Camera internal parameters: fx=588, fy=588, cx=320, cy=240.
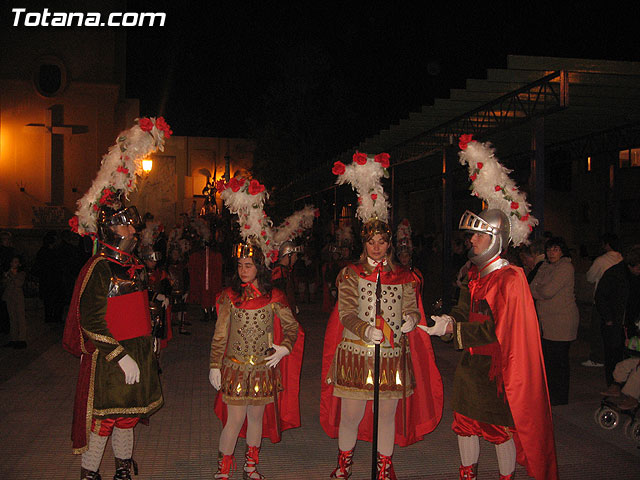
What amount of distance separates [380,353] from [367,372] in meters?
0.17

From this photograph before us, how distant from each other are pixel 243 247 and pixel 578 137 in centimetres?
1364

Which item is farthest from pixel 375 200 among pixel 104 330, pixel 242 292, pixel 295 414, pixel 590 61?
pixel 590 61

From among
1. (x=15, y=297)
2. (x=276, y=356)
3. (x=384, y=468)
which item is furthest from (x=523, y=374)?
(x=15, y=297)

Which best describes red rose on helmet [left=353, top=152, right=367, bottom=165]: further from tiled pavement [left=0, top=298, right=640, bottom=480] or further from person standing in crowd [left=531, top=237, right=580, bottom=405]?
person standing in crowd [left=531, top=237, right=580, bottom=405]

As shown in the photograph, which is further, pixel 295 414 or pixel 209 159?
pixel 209 159

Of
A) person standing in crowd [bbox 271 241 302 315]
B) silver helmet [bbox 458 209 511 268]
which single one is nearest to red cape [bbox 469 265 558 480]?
silver helmet [bbox 458 209 511 268]

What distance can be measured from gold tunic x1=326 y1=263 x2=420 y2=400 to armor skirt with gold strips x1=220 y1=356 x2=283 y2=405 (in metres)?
0.53

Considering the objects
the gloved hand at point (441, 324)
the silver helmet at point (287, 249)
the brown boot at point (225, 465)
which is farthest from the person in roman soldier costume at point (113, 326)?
the silver helmet at point (287, 249)

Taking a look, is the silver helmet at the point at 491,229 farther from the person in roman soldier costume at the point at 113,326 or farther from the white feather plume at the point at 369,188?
the person in roman soldier costume at the point at 113,326

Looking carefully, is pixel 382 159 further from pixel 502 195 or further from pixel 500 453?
pixel 500 453

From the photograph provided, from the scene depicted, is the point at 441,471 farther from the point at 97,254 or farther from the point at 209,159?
the point at 209,159

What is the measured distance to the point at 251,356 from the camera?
4.36 metres

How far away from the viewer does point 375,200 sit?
15.5 feet

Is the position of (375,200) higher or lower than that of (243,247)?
higher
